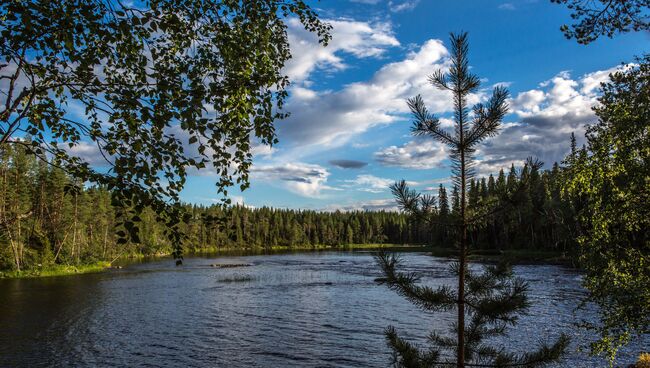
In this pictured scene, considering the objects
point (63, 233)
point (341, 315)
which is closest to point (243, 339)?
point (341, 315)

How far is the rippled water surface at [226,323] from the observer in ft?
69.4

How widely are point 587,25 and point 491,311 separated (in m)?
4.92

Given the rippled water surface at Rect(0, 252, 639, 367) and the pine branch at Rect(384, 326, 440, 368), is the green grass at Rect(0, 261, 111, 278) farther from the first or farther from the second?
the pine branch at Rect(384, 326, 440, 368)

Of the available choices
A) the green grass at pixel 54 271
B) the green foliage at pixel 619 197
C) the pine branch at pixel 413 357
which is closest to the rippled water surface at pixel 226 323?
the green foliage at pixel 619 197

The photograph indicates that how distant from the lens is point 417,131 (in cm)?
705

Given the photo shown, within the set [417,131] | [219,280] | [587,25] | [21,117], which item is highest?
[587,25]

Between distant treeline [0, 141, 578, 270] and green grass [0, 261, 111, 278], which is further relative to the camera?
green grass [0, 261, 111, 278]

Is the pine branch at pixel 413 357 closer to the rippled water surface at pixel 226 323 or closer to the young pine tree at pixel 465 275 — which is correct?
the young pine tree at pixel 465 275

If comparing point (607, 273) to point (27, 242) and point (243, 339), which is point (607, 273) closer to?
point (243, 339)

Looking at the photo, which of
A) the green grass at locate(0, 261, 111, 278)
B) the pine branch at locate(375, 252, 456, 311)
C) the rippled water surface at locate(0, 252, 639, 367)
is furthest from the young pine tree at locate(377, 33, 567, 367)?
the green grass at locate(0, 261, 111, 278)

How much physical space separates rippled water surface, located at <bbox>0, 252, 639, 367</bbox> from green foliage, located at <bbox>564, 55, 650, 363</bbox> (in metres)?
11.7

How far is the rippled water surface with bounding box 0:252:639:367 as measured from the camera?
69.4 feet

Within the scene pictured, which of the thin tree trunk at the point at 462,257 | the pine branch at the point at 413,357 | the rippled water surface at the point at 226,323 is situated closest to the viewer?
the thin tree trunk at the point at 462,257

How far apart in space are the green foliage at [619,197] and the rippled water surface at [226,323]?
38.4ft
